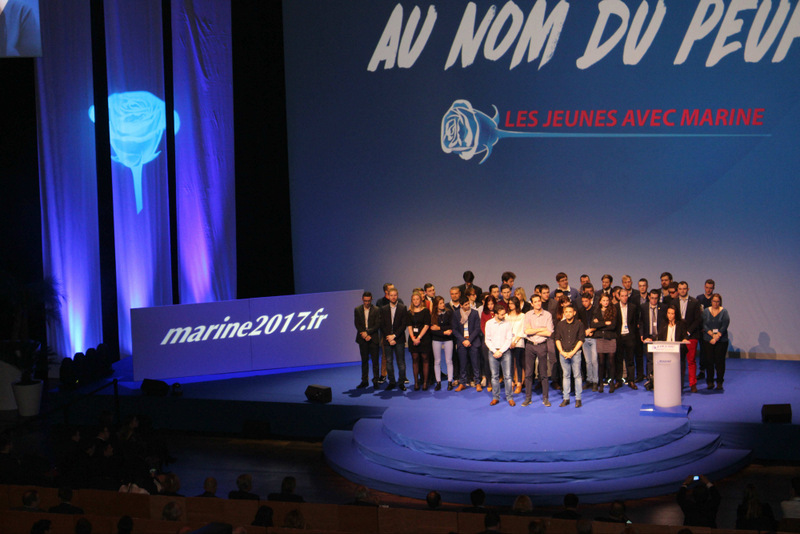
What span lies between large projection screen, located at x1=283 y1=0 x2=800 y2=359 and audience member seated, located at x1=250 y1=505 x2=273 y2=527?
7300mm

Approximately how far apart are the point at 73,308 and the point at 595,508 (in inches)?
338

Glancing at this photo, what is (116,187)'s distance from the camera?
1315 cm

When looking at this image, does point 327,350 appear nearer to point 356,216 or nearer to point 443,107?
point 356,216


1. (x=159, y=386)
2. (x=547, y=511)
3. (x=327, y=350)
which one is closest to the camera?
(x=547, y=511)

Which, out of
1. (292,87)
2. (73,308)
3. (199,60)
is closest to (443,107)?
(292,87)

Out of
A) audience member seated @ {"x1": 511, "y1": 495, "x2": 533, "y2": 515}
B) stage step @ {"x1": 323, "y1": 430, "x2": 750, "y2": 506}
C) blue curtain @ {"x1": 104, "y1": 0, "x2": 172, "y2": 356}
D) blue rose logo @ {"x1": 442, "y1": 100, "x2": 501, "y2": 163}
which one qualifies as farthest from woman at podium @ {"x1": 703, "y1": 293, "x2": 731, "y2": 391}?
→ blue curtain @ {"x1": 104, "y1": 0, "x2": 172, "y2": 356}

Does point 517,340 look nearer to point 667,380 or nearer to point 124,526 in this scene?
point 667,380

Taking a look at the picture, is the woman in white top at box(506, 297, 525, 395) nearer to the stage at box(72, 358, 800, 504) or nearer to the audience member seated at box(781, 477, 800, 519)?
the stage at box(72, 358, 800, 504)

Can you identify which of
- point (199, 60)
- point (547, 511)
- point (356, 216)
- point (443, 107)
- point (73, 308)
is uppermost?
point (199, 60)

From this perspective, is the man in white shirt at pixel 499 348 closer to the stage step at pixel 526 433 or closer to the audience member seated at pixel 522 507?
the stage step at pixel 526 433

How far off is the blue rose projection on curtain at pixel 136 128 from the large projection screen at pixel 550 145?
6.57 feet

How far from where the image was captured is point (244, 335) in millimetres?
11844

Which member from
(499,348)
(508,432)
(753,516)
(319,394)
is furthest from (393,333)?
(753,516)

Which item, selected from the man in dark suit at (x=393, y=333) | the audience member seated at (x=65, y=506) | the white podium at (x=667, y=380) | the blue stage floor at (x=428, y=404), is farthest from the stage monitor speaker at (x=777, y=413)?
the audience member seated at (x=65, y=506)
